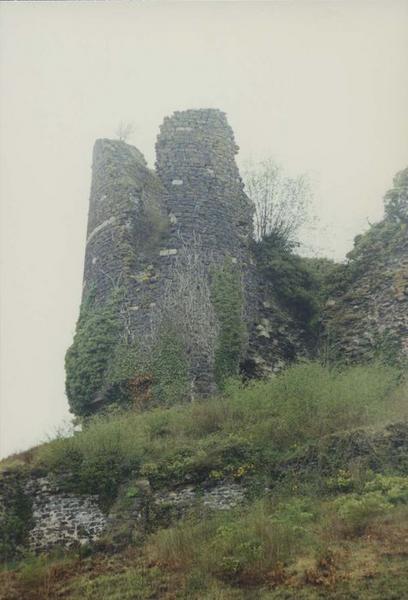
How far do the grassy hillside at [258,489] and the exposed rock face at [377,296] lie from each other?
2.17 meters

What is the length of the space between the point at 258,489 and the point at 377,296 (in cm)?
844

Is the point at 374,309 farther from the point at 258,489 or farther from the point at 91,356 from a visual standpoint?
the point at 258,489

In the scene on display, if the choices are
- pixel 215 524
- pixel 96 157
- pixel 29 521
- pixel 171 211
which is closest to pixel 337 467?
pixel 215 524

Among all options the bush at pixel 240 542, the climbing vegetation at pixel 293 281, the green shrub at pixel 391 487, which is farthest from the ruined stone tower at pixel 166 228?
the green shrub at pixel 391 487

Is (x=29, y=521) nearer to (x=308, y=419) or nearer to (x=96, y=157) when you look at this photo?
(x=308, y=419)

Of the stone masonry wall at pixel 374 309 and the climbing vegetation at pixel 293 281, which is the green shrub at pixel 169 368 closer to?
the climbing vegetation at pixel 293 281

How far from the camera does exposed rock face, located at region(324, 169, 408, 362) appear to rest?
1930cm

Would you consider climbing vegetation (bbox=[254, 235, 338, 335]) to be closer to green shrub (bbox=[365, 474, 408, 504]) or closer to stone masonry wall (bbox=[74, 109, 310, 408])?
stone masonry wall (bbox=[74, 109, 310, 408])

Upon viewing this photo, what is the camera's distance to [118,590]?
10445mm

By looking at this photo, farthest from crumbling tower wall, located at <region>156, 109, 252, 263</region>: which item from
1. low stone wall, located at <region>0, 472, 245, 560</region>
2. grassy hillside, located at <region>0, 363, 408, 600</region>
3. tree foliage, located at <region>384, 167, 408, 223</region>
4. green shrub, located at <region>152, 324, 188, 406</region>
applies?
low stone wall, located at <region>0, 472, 245, 560</region>

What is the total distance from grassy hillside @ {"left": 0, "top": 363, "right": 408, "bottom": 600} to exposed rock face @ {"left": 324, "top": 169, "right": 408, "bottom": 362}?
2173 millimetres

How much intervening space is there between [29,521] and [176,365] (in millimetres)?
5440

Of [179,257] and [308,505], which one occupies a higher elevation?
[179,257]

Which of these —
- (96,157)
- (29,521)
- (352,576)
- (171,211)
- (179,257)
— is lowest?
(352,576)
